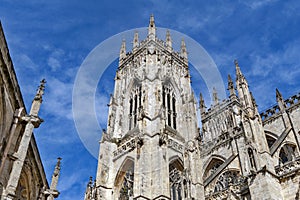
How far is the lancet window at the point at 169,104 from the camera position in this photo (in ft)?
81.7

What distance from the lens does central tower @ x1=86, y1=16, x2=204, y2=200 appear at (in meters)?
17.9

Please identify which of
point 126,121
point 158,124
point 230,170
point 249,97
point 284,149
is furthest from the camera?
point 126,121

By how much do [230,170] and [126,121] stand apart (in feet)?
32.2

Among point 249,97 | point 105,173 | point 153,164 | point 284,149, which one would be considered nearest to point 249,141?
point 249,97

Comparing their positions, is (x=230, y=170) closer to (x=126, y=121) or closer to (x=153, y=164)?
(x=153, y=164)

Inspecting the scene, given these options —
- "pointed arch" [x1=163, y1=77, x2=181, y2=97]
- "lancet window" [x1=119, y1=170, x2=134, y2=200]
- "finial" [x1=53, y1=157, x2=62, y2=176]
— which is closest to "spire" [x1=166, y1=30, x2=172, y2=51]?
"pointed arch" [x1=163, y1=77, x2=181, y2=97]

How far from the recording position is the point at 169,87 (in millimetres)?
27266

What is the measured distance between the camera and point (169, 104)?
1035 inches

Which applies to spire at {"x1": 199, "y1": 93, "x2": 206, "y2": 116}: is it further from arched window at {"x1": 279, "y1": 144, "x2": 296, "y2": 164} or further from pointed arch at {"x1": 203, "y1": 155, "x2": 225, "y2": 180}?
arched window at {"x1": 279, "y1": 144, "x2": 296, "y2": 164}

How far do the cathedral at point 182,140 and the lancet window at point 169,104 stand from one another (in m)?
0.10

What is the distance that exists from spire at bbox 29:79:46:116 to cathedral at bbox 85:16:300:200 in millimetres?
8047

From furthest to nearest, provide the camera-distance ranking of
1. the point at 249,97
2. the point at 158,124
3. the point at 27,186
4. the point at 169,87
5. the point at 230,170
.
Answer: the point at 169,87 < the point at 158,124 < the point at 230,170 < the point at 249,97 < the point at 27,186

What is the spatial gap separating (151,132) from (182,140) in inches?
136

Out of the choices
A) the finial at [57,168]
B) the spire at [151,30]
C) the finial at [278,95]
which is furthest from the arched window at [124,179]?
the spire at [151,30]
